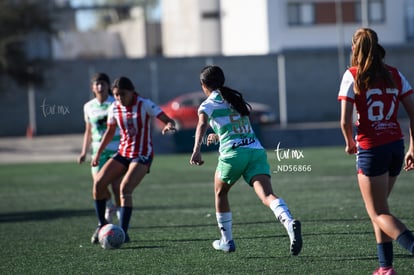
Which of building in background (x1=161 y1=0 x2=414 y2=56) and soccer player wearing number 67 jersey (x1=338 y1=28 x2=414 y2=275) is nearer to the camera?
soccer player wearing number 67 jersey (x1=338 y1=28 x2=414 y2=275)

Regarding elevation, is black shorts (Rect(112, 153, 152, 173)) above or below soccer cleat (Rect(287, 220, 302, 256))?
above

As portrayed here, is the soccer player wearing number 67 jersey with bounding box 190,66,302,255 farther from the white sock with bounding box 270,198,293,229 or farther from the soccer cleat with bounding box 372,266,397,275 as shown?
the soccer cleat with bounding box 372,266,397,275

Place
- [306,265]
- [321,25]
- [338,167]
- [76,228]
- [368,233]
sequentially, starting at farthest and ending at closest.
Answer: [321,25] → [338,167] → [76,228] → [368,233] → [306,265]

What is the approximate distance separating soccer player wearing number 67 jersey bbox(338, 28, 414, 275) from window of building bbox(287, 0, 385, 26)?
42.1 meters

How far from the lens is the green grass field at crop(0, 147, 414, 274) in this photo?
8.19 meters

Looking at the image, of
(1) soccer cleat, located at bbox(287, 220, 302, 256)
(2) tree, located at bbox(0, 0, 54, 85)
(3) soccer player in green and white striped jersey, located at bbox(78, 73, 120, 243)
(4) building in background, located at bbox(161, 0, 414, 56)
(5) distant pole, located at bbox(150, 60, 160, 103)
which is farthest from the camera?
(4) building in background, located at bbox(161, 0, 414, 56)

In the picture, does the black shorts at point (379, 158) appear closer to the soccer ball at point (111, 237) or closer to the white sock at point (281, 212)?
the white sock at point (281, 212)

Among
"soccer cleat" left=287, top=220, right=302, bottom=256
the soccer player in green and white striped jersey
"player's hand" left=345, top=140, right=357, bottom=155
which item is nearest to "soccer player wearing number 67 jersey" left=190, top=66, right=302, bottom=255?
"soccer cleat" left=287, top=220, right=302, bottom=256

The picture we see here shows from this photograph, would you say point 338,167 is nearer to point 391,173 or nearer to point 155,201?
point 155,201

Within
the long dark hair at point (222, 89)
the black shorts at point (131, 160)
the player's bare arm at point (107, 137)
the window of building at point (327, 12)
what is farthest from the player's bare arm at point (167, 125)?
the window of building at point (327, 12)

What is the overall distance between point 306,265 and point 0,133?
34951 millimetres

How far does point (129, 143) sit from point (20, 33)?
88.7 feet

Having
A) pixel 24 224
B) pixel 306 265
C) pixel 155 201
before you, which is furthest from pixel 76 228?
pixel 306 265

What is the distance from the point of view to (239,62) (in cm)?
4272
